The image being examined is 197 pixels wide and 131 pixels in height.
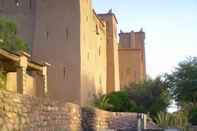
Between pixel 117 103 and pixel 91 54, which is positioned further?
pixel 91 54

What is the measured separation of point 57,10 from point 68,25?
1.59 metres

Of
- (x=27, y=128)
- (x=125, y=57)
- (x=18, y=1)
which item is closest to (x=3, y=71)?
(x=27, y=128)

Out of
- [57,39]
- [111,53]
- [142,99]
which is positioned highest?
[111,53]

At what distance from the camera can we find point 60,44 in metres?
41.0

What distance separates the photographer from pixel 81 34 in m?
40.8

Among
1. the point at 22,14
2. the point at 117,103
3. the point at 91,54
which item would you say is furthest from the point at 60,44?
the point at 117,103

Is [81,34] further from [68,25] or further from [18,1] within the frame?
[18,1]

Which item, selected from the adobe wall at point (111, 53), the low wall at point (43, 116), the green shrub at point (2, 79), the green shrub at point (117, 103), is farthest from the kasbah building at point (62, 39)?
the low wall at point (43, 116)

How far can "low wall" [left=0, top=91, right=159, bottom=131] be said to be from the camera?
32.7 feet

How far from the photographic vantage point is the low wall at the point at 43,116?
32.7 feet

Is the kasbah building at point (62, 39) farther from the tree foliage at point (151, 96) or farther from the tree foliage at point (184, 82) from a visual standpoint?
the tree foliage at point (184, 82)

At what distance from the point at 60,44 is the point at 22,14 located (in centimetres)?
444

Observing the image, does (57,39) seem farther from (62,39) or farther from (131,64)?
(131,64)

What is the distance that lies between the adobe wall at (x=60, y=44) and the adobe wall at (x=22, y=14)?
0.77 meters
